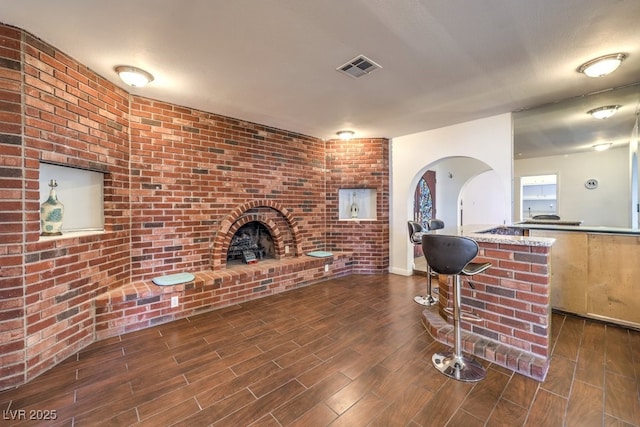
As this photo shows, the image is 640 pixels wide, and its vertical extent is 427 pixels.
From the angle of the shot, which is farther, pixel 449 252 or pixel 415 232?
pixel 415 232

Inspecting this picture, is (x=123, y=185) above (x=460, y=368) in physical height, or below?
above

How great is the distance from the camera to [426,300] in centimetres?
318

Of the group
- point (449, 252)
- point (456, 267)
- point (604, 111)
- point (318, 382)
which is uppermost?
point (604, 111)

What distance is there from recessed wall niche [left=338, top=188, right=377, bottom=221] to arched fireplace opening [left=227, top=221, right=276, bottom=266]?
147 centimetres

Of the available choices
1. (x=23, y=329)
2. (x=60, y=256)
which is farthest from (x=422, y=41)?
(x=23, y=329)

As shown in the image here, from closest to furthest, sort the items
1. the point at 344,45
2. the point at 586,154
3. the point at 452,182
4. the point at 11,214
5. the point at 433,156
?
the point at 11,214 < the point at 344,45 < the point at 586,154 < the point at 433,156 < the point at 452,182

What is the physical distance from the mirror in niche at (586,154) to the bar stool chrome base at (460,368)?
226 cm

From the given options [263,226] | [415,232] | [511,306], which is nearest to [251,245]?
[263,226]

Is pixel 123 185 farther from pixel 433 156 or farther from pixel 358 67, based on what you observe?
pixel 433 156

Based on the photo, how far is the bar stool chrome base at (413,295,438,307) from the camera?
10.1ft

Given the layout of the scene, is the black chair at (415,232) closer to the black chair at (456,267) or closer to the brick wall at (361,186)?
the brick wall at (361,186)

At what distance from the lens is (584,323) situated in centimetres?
257

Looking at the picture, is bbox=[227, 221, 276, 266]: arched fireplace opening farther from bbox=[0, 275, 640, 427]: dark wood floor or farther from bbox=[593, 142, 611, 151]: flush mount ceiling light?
bbox=[593, 142, 611, 151]: flush mount ceiling light

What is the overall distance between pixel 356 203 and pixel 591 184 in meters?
3.19
